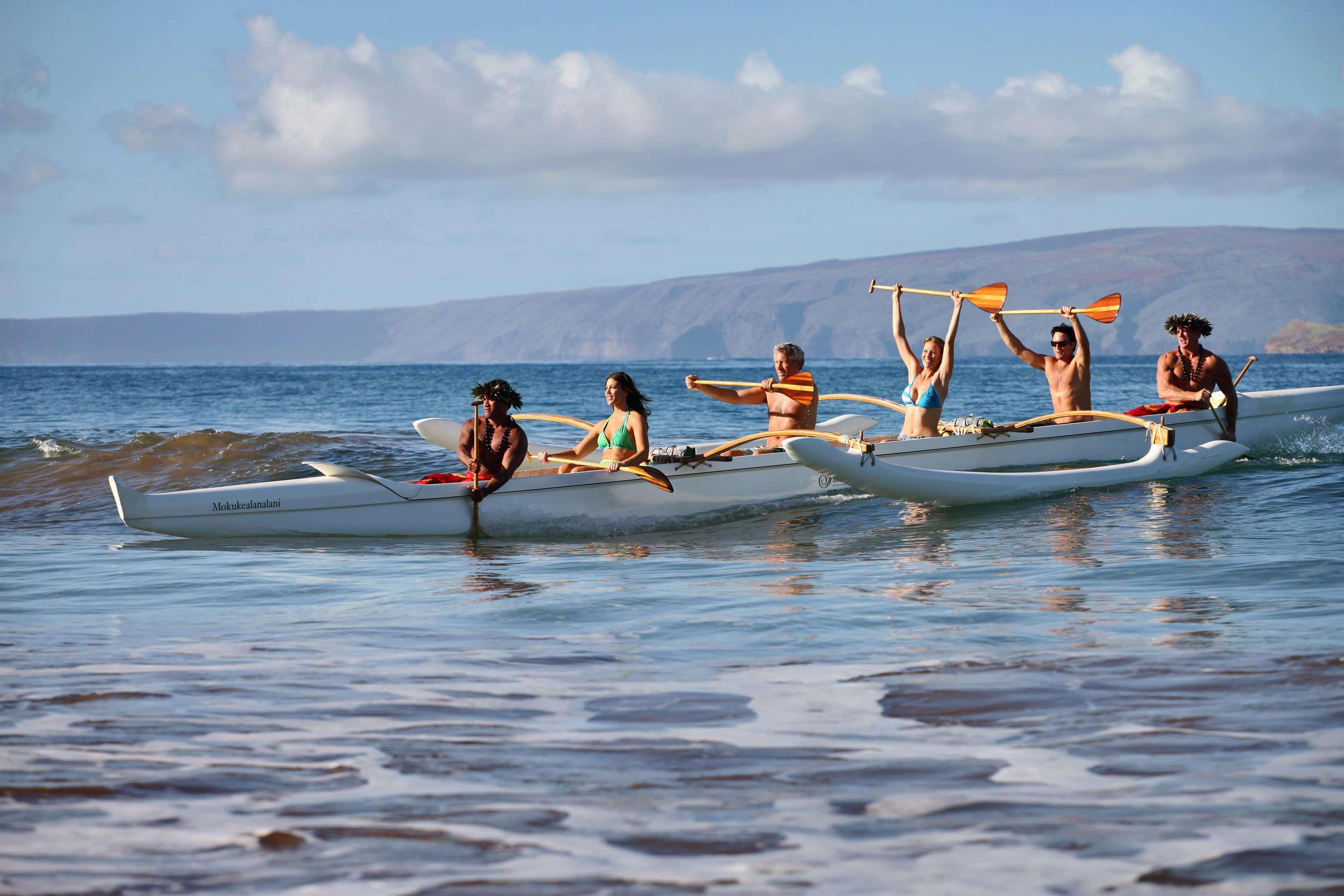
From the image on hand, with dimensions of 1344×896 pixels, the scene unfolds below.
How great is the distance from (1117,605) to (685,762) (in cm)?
328

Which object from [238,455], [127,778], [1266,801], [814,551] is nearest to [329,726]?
[127,778]

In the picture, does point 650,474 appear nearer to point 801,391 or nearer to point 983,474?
point 801,391

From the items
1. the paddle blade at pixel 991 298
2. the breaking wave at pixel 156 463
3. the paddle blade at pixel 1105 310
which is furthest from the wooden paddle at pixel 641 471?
the breaking wave at pixel 156 463

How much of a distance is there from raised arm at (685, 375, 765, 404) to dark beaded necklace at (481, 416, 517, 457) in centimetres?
159

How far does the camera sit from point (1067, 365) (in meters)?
12.1

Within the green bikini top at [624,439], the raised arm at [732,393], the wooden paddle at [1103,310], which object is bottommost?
the green bikini top at [624,439]

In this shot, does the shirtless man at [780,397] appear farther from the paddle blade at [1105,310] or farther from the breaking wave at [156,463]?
the breaking wave at [156,463]

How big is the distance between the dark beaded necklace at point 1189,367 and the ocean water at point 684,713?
10.6 feet

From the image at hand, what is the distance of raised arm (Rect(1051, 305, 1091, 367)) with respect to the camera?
11.4 meters

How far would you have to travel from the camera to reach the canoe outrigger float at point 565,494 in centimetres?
890

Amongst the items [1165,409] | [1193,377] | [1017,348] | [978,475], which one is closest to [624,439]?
[978,475]

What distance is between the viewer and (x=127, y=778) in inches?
144

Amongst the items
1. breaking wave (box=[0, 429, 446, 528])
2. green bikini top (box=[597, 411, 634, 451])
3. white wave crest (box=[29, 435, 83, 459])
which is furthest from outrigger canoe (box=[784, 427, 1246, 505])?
white wave crest (box=[29, 435, 83, 459])

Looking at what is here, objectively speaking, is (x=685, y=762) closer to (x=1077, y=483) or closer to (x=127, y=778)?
(x=127, y=778)
